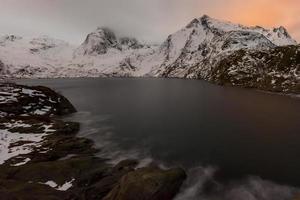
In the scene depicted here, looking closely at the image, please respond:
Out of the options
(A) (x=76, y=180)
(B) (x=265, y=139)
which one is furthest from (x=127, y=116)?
(A) (x=76, y=180)

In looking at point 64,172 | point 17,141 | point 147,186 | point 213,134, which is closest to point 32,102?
point 17,141

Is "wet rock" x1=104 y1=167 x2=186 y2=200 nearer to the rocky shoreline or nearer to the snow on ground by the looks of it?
the rocky shoreline

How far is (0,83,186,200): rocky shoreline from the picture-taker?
3672cm

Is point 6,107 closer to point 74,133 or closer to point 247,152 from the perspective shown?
point 74,133

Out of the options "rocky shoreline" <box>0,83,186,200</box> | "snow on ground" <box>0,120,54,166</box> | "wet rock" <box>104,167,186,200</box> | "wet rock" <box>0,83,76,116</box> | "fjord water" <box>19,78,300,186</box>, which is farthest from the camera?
"wet rock" <box>0,83,76,116</box>

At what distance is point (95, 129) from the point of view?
A: 78.1m

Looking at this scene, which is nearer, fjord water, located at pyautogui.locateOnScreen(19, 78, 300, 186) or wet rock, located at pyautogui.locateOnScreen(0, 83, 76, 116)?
fjord water, located at pyautogui.locateOnScreen(19, 78, 300, 186)

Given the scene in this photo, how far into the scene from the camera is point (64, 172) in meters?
44.2

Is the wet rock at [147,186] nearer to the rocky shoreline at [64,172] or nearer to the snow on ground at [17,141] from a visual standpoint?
the rocky shoreline at [64,172]

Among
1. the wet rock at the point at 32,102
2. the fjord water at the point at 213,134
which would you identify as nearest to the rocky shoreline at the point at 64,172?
the fjord water at the point at 213,134

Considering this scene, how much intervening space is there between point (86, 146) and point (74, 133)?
14.0 metres

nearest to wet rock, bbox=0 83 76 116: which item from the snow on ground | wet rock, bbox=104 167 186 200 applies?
the snow on ground

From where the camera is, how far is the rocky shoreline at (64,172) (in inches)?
1446

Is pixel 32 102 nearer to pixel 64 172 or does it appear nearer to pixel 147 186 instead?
pixel 64 172
